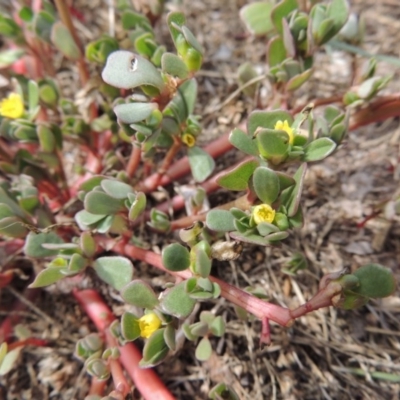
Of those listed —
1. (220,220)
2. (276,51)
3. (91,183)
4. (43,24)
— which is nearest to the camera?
(220,220)

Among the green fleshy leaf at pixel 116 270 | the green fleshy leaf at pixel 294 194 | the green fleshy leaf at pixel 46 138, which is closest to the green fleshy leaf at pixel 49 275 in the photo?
the green fleshy leaf at pixel 116 270

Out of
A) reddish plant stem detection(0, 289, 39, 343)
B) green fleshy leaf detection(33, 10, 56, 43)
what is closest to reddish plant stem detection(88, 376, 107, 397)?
reddish plant stem detection(0, 289, 39, 343)

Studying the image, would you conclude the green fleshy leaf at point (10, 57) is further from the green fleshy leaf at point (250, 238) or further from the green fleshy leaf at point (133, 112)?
the green fleshy leaf at point (250, 238)

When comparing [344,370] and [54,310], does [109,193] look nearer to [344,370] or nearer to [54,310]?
[54,310]

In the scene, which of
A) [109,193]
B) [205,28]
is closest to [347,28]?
[205,28]

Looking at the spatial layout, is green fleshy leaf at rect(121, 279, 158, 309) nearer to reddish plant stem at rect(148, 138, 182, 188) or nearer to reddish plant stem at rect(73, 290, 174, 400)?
reddish plant stem at rect(73, 290, 174, 400)

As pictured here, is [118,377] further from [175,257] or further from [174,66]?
[174,66]

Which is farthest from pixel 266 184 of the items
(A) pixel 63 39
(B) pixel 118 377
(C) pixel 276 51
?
(A) pixel 63 39
